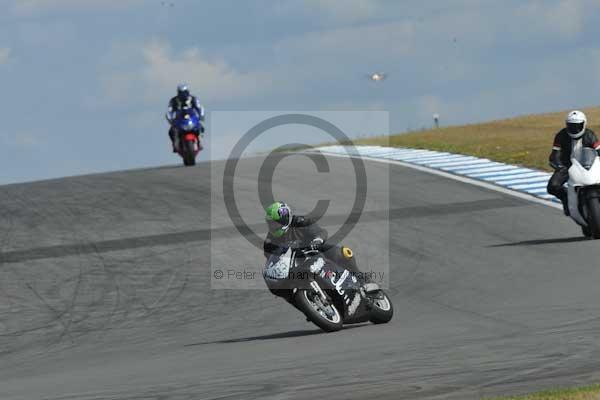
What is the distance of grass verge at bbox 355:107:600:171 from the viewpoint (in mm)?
30281

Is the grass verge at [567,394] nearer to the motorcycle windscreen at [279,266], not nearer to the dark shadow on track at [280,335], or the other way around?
the motorcycle windscreen at [279,266]

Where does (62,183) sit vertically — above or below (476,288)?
above

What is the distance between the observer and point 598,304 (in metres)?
11.5

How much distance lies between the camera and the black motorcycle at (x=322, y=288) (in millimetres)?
11391

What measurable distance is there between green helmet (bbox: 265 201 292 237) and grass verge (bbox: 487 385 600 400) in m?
4.64

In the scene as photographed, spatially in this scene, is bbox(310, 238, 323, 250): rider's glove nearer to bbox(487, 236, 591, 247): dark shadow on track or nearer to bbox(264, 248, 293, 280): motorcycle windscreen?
bbox(264, 248, 293, 280): motorcycle windscreen

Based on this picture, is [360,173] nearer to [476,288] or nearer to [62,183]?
[62,183]

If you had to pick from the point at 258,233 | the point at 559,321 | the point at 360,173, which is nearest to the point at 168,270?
the point at 258,233

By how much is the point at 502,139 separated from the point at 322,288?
81.3 ft

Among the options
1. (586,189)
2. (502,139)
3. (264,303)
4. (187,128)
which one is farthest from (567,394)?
(502,139)

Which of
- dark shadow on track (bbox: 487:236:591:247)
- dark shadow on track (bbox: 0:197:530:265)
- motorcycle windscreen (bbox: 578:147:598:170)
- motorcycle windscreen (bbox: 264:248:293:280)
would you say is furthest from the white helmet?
motorcycle windscreen (bbox: 264:248:293:280)

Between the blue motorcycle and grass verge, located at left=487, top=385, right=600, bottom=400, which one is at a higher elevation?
the blue motorcycle

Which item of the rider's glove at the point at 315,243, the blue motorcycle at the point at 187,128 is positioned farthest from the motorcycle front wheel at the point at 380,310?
the blue motorcycle at the point at 187,128

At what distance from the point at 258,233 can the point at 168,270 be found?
10.7ft
